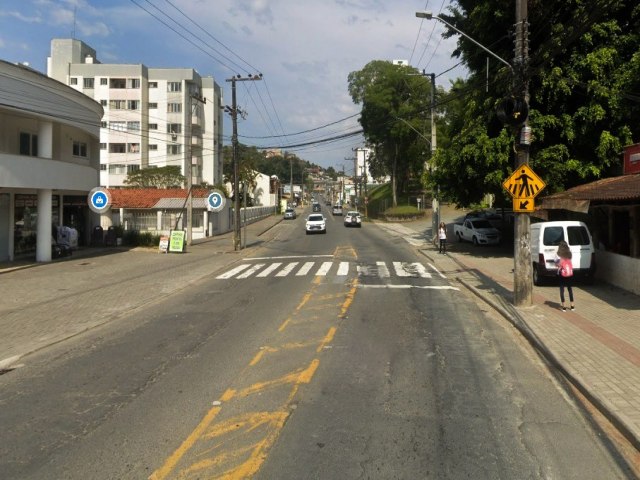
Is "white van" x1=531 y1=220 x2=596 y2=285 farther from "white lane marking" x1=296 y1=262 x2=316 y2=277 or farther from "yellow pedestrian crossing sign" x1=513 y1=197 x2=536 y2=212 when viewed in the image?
"white lane marking" x1=296 y1=262 x2=316 y2=277

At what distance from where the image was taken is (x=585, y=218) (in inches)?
820

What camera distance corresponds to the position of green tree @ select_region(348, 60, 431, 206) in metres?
62.6

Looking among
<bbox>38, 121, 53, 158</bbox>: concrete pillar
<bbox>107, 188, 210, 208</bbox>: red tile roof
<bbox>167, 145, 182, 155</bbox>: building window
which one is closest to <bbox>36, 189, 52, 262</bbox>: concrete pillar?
<bbox>38, 121, 53, 158</bbox>: concrete pillar

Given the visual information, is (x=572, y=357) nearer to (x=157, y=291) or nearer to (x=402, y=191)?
(x=157, y=291)

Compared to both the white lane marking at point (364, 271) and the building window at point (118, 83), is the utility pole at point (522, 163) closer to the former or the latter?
the white lane marking at point (364, 271)

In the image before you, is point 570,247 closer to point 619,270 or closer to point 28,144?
point 619,270

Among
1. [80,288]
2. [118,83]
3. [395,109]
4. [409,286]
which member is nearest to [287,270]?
[409,286]

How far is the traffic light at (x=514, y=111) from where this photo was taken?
11.7 meters

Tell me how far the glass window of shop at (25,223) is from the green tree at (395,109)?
41.7m

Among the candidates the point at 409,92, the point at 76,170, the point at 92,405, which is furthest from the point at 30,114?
the point at 409,92

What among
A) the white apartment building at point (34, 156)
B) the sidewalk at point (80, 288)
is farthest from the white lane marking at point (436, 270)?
the white apartment building at point (34, 156)

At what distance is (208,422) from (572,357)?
5534mm

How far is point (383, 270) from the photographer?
65.7ft

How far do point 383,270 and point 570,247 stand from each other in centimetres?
710
